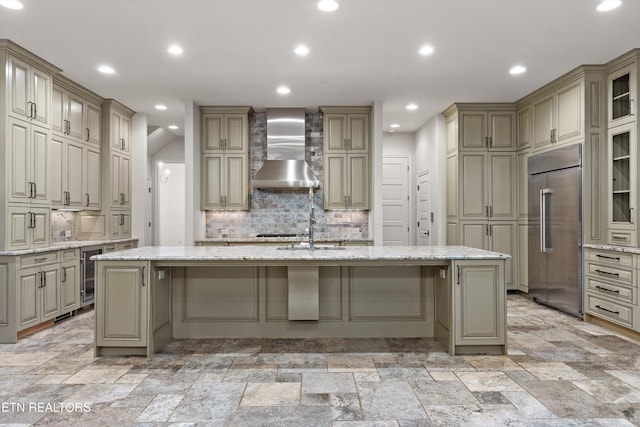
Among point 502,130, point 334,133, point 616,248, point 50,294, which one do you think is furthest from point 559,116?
point 50,294

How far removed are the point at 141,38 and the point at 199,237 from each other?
3090 mm

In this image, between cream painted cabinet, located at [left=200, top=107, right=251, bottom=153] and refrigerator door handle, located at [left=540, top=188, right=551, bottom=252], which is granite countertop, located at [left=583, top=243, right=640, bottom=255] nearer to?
refrigerator door handle, located at [left=540, top=188, right=551, bottom=252]

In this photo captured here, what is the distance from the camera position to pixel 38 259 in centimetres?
418

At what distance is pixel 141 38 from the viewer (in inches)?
153

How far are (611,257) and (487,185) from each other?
2.19 m

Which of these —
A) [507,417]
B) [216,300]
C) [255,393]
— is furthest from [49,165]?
[507,417]

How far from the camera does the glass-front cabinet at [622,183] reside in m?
4.23

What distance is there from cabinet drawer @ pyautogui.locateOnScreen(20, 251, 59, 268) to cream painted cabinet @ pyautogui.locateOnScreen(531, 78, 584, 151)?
577cm

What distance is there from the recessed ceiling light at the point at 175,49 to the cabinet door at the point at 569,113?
4.29 meters

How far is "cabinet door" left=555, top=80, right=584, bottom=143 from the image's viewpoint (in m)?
4.75

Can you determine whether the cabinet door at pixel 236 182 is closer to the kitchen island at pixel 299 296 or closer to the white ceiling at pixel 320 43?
the white ceiling at pixel 320 43

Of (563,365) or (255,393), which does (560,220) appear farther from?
(255,393)

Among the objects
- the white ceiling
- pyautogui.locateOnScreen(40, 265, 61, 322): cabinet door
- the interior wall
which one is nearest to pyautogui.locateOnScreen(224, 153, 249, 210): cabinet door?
the white ceiling

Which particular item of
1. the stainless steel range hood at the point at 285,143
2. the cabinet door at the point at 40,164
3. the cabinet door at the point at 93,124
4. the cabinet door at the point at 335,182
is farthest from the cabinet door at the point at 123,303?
the cabinet door at the point at 335,182
